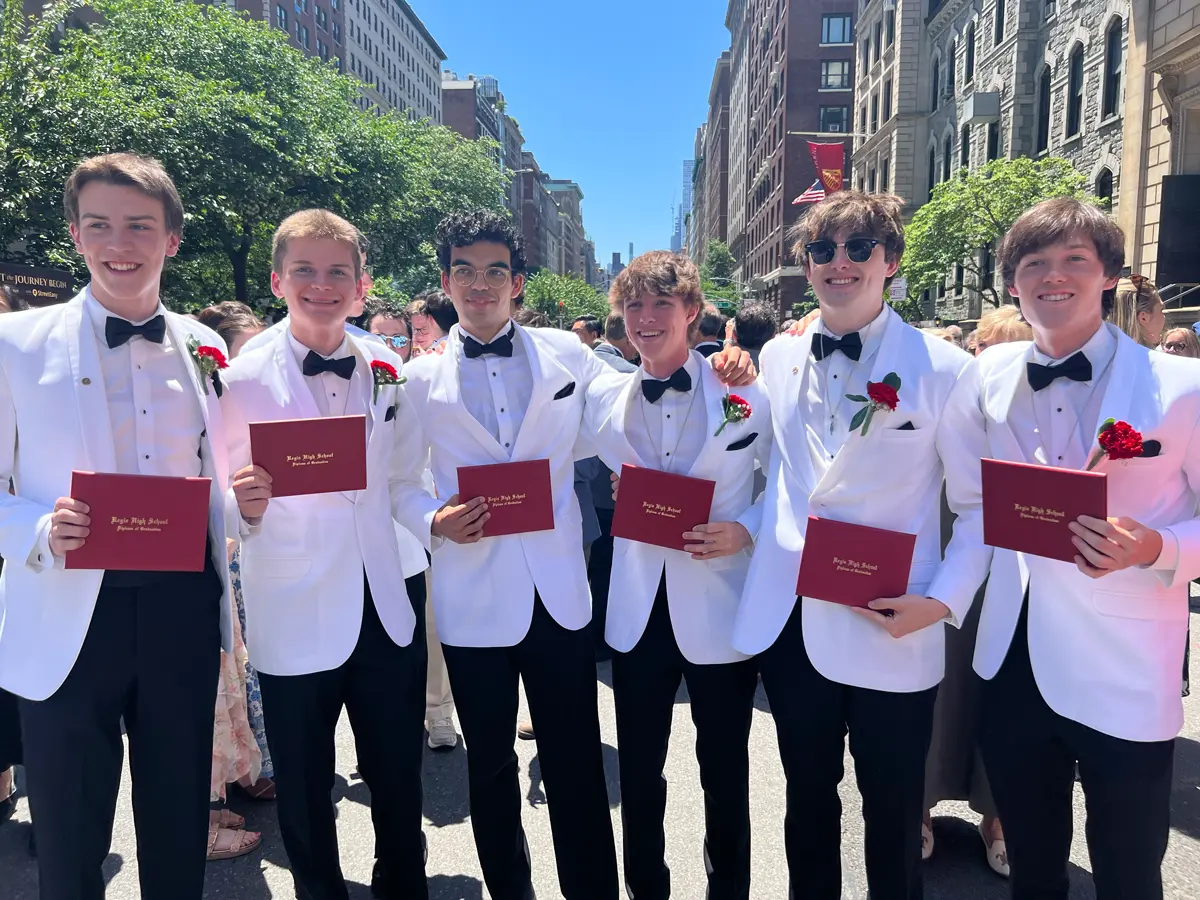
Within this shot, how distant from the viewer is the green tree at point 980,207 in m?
20.0

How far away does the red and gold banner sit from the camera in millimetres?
31031

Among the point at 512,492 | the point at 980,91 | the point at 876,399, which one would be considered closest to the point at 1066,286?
the point at 876,399

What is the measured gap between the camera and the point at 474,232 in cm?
294

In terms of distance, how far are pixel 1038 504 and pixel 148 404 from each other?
9.21 feet

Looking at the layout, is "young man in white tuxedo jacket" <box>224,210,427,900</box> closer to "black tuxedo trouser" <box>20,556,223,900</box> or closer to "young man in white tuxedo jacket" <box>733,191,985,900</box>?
"black tuxedo trouser" <box>20,556,223,900</box>

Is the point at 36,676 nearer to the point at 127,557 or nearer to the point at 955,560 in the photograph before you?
the point at 127,557

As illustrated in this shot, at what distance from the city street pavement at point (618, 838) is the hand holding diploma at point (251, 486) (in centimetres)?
193

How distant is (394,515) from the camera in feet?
9.84

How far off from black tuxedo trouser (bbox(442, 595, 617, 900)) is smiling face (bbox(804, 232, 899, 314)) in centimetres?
158

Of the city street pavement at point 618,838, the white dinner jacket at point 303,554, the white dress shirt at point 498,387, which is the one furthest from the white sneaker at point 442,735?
the white dress shirt at point 498,387

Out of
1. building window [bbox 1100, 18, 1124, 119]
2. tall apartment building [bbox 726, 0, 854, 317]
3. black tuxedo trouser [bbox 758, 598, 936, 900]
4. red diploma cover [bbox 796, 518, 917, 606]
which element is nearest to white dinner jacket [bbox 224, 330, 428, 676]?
black tuxedo trouser [bbox 758, 598, 936, 900]

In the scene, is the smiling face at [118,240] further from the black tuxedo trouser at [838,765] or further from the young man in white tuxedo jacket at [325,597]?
the black tuxedo trouser at [838,765]

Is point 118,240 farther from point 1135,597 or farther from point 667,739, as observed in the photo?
point 1135,597

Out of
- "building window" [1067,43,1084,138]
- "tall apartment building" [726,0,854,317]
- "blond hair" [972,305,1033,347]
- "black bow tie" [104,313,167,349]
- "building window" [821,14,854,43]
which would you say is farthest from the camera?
"building window" [821,14,854,43]
